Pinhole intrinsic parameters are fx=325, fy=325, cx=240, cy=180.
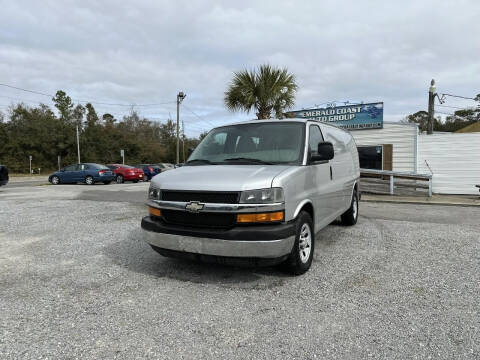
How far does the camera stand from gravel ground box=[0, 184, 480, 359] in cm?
246

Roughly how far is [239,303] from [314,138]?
249 cm

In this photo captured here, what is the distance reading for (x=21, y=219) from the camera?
24.7 feet

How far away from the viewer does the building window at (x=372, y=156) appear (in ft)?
46.9

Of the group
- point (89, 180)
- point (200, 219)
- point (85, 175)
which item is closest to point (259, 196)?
point (200, 219)

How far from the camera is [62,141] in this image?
4431 cm

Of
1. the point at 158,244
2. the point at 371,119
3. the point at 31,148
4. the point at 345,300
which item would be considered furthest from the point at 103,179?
the point at 31,148

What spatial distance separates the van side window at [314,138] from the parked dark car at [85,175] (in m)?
18.7

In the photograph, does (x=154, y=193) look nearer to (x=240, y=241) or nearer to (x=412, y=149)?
(x=240, y=241)

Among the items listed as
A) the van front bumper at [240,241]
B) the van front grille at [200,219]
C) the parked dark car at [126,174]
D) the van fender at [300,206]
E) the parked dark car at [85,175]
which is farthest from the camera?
the parked dark car at [126,174]

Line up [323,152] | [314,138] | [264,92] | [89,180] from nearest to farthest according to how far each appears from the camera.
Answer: [323,152] → [314,138] → [264,92] → [89,180]

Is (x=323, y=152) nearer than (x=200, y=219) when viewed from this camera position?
No

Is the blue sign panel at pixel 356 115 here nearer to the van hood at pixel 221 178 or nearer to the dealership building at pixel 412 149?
the dealership building at pixel 412 149

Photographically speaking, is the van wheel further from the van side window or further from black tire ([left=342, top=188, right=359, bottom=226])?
the van side window

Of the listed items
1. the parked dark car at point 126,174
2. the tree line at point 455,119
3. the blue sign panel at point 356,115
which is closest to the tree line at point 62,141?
the parked dark car at point 126,174
